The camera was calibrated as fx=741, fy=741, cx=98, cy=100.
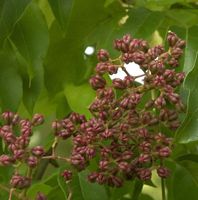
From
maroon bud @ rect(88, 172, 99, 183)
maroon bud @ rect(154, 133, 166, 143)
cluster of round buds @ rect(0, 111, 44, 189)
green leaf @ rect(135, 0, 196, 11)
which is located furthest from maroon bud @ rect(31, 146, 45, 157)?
green leaf @ rect(135, 0, 196, 11)

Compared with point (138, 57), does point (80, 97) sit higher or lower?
lower

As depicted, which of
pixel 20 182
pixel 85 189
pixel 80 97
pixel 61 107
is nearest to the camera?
pixel 20 182

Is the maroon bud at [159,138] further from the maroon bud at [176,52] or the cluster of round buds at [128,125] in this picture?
the maroon bud at [176,52]

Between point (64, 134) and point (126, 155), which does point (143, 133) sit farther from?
point (64, 134)

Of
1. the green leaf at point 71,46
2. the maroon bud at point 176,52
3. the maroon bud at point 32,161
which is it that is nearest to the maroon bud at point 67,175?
the maroon bud at point 32,161

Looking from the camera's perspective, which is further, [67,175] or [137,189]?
[137,189]

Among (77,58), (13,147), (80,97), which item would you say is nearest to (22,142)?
(13,147)

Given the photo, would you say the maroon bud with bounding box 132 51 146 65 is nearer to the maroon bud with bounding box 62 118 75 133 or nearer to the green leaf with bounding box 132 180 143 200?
the maroon bud with bounding box 62 118 75 133
